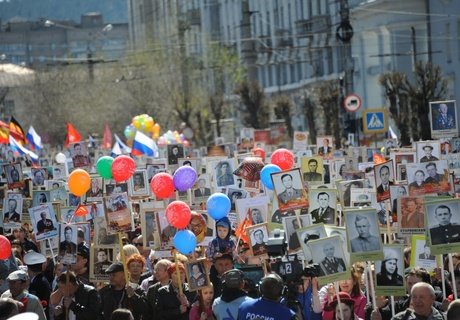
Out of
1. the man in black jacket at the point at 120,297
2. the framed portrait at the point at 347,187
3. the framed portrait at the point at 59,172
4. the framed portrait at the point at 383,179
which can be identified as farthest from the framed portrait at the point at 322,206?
the framed portrait at the point at 59,172

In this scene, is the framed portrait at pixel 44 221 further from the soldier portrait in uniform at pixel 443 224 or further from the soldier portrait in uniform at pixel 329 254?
the soldier portrait in uniform at pixel 443 224

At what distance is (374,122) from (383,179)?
18.4 m

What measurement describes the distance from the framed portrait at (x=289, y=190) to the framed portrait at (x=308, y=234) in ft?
8.28

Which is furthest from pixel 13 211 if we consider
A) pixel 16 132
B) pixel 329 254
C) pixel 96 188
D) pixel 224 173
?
pixel 16 132

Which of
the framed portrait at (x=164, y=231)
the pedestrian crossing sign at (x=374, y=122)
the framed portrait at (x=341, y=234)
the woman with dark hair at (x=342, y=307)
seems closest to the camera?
the woman with dark hair at (x=342, y=307)

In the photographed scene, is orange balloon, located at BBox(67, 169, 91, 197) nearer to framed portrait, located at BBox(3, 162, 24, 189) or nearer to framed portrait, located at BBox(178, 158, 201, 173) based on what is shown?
framed portrait, located at BBox(3, 162, 24, 189)

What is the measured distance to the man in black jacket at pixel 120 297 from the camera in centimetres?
1335

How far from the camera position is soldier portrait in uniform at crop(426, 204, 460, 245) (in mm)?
12594

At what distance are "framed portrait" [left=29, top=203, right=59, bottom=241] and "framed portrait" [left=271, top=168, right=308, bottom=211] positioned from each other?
2492mm

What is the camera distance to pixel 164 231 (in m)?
15.6

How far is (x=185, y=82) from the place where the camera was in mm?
68500

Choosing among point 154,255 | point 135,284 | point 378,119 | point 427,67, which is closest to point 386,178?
point 154,255

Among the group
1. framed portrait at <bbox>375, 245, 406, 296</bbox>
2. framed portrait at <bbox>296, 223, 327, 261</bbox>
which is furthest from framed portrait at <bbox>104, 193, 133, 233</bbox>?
framed portrait at <bbox>375, 245, 406, 296</bbox>

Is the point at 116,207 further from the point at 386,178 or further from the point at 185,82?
the point at 185,82
